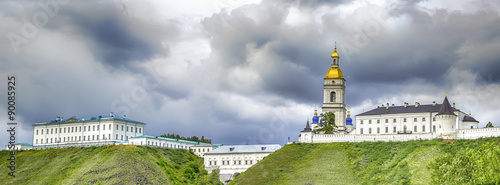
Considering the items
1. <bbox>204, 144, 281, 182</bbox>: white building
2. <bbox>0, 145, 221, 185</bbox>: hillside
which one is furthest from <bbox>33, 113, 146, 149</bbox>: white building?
<bbox>204, 144, 281, 182</bbox>: white building

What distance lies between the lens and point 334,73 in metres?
124

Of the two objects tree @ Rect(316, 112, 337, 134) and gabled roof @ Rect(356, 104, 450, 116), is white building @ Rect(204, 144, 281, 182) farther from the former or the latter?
gabled roof @ Rect(356, 104, 450, 116)

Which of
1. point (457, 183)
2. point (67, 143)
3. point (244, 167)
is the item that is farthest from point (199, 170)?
point (457, 183)

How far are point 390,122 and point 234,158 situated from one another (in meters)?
31.8

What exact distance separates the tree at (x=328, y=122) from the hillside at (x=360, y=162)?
25.9 feet

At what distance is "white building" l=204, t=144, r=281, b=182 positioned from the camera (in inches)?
4705

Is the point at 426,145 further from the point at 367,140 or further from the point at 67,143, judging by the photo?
the point at 67,143

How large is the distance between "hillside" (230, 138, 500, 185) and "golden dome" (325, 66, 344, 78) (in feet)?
69.3

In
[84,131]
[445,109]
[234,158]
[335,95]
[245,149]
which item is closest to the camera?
[445,109]

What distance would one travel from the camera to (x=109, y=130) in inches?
5310

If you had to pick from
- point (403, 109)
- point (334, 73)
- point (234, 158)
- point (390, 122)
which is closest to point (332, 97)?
point (334, 73)

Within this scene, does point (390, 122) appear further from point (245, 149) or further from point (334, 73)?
point (245, 149)

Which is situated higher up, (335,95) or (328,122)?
(335,95)

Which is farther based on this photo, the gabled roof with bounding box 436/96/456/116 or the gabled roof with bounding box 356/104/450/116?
the gabled roof with bounding box 356/104/450/116
